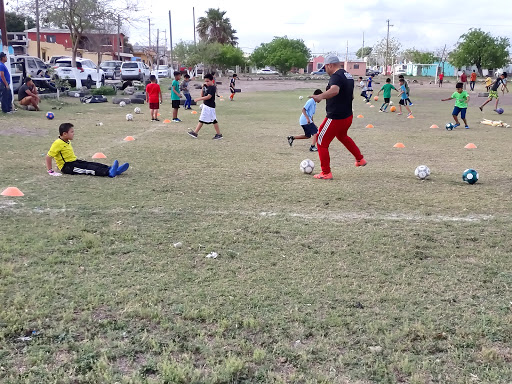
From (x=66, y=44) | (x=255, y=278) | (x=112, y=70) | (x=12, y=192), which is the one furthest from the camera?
(x=66, y=44)

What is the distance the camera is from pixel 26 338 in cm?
304

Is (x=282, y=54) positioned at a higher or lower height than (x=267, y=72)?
higher

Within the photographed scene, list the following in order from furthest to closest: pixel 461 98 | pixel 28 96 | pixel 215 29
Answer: pixel 215 29 → pixel 28 96 → pixel 461 98

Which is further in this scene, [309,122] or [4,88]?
[4,88]

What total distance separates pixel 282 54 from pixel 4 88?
3046 inches

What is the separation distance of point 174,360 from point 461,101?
1494 cm

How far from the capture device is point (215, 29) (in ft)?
286

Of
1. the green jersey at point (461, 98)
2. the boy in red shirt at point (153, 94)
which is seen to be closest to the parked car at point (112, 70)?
the boy in red shirt at point (153, 94)

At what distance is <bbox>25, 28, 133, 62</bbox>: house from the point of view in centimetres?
5538

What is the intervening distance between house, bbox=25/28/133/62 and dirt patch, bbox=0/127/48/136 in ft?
116

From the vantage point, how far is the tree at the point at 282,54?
8900cm

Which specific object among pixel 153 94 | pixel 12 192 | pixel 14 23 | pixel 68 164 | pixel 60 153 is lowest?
pixel 12 192

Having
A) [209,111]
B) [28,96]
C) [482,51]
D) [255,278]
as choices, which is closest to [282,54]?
[482,51]

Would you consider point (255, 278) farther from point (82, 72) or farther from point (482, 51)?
point (482, 51)
